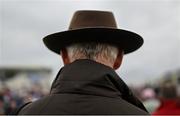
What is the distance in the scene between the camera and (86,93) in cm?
302

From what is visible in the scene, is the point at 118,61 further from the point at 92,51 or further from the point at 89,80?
the point at 89,80

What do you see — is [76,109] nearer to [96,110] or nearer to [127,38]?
[96,110]

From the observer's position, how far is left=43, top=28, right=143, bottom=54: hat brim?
321cm

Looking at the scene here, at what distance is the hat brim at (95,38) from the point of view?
3209 mm

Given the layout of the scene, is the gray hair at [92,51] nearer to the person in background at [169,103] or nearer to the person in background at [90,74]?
the person in background at [90,74]

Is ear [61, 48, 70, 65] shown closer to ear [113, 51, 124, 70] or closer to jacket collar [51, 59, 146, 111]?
jacket collar [51, 59, 146, 111]

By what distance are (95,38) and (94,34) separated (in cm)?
2

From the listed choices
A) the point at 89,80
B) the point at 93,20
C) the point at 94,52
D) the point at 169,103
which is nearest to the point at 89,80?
the point at 89,80

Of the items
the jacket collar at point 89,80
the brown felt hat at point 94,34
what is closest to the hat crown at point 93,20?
the brown felt hat at point 94,34

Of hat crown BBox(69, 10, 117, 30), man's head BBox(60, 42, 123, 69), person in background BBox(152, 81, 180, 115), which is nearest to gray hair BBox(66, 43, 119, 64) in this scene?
man's head BBox(60, 42, 123, 69)

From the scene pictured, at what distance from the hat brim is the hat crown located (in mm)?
116

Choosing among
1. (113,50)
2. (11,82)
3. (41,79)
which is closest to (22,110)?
(113,50)

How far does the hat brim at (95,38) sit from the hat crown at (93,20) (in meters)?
0.12

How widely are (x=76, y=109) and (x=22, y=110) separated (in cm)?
36
